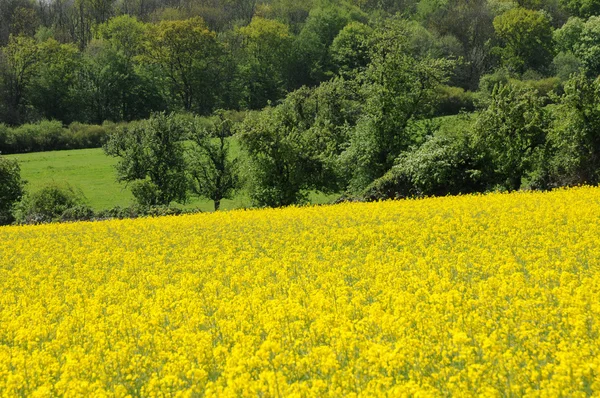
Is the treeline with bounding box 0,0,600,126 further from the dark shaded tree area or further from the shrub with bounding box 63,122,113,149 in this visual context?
the shrub with bounding box 63,122,113,149

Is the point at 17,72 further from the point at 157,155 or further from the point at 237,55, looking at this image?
the point at 157,155

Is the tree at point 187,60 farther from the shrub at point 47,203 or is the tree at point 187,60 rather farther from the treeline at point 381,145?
the shrub at point 47,203

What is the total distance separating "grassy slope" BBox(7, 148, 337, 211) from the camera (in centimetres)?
4509

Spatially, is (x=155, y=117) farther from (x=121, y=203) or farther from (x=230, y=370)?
(x=230, y=370)

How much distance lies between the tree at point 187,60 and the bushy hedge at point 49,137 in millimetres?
17918

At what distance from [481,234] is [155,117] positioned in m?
36.8

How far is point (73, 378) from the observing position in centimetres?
848

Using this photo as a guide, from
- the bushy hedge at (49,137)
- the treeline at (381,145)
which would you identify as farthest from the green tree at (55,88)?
the treeline at (381,145)

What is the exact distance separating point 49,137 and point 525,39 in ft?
208

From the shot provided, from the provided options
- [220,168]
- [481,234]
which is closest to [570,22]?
[220,168]

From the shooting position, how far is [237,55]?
3625 inches

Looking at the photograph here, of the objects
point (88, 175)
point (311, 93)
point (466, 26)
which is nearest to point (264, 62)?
point (466, 26)

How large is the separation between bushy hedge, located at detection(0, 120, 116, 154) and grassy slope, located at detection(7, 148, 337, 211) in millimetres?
3302

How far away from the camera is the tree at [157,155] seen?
1734 inches
